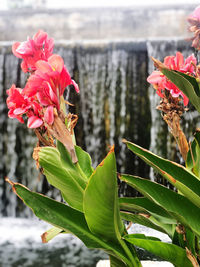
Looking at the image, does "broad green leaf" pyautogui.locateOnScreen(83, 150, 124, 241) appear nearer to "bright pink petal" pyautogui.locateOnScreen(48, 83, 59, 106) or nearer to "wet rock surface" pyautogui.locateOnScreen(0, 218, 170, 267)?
"bright pink petal" pyautogui.locateOnScreen(48, 83, 59, 106)

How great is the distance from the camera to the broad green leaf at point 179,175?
1.90ft

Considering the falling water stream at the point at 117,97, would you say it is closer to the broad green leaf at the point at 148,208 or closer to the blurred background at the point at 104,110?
the blurred background at the point at 104,110

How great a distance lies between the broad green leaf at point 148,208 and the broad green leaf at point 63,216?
0.07 meters

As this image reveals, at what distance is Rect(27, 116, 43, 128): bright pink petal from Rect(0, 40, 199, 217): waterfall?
254 centimetres

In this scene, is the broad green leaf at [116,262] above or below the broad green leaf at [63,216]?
below

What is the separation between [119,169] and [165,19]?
311 centimetres

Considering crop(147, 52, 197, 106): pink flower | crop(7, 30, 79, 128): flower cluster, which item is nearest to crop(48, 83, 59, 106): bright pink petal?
crop(7, 30, 79, 128): flower cluster

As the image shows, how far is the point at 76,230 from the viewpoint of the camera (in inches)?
25.0

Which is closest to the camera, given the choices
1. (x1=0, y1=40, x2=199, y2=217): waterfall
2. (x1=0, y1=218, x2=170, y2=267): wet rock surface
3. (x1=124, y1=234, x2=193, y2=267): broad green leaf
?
(x1=124, y1=234, x2=193, y2=267): broad green leaf

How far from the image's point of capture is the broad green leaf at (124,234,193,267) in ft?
2.02

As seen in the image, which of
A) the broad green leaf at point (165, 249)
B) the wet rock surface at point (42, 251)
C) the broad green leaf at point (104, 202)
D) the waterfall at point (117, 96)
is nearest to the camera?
the broad green leaf at point (104, 202)

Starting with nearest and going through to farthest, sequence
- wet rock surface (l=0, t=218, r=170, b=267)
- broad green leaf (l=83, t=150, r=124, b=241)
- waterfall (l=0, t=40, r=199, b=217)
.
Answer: broad green leaf (l=83, t=150, r=124, b=241) → wet rock surface (l=0, t=218, r=170, b=267) → waterfall (l=0, t=40, r=199, b=217)

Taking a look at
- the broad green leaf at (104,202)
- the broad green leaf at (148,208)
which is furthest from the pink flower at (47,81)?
the broad green leaf at (148,208)

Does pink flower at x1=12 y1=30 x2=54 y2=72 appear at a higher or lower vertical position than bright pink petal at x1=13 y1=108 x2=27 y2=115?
higher
